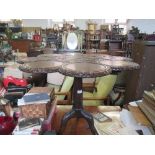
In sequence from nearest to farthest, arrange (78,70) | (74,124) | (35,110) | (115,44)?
1. (78,70)
2. (35,110)
3. (74,124)
4. (115,44)

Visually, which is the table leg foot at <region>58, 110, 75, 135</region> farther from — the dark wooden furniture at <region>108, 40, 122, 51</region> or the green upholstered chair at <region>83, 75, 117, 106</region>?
the dark wooden furniture at <region>108, 40, 122, 51</region>

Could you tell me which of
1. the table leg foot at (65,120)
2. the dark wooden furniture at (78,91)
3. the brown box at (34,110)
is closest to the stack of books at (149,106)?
the dark wooden furniture at (78,91)

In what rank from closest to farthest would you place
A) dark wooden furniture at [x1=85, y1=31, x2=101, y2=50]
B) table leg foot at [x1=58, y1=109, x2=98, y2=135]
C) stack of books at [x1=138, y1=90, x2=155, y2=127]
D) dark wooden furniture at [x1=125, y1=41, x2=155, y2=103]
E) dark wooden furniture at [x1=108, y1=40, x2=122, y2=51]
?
stack of books at [x1=138, y1=90, x2=155, y2=127], table leg foot at [x1=58, y1=109, x2=98, y2=135], dark wooden furniture at [x1=125, y1=41, x2=155, y2=103], dark wooden furniture at [x1=108, y1=40, x2=122, y2=51], dark wooden furniture at [x1=85, y1=31, x2=101, y2=50]

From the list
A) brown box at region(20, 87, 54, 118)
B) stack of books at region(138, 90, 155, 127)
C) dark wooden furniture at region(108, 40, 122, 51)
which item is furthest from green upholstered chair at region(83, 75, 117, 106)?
dark wooden furniture at region(108, 40, 122, 51)

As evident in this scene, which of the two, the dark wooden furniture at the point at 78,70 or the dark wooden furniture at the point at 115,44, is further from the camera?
the dark wooden furniture at the point at 115,44

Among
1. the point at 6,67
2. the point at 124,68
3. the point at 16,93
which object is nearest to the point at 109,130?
the point at 124,68

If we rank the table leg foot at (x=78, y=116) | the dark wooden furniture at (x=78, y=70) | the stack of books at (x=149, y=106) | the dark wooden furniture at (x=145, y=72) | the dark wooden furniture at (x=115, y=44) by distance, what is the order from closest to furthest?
the dark wooden furniture at (x=78, y=70)
the stack of books at (x=149, y=106)
the table leg foot at (x=78, y=116)
the dark wooden furniture at (x=145, y=72)
the dark wooden furniture at (x=115, y=44)

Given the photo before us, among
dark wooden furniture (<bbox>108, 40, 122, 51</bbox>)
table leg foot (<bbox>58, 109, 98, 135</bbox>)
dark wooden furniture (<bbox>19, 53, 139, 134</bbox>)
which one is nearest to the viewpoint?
dark wooden furniture (<bbox>19, 53, 139, 134</bbox>)

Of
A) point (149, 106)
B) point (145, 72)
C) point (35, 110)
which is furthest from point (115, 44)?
point (35, 110)

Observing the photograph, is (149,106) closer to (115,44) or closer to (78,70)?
(78,70)

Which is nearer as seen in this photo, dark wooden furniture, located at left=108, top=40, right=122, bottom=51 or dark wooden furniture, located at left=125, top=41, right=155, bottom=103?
dark wooden furniture, located at left=125, top=41, right=155, bottom=103

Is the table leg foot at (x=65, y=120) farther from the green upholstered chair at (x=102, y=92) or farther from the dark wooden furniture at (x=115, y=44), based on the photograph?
the dark wooden furniture at (x=115, y=44)

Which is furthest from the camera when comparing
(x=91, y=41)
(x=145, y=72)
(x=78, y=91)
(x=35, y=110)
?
(x=91, y=41)
